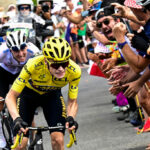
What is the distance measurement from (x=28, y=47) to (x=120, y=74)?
2.35 meters

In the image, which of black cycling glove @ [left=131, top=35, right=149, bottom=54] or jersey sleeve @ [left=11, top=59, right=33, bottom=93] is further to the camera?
jersey sleeve @ [left=11, top=59, right=33, bottom=93]

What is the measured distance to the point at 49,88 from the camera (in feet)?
25.2

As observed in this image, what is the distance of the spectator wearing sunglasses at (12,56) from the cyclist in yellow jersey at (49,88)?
117 centimetres

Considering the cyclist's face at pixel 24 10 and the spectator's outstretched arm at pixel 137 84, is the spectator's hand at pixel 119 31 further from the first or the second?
the cyclist's face at pixel 24 10

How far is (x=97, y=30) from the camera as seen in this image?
11.4 meters

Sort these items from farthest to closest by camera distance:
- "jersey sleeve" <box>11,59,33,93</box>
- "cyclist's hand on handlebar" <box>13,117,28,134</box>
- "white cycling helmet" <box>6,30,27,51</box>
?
"white cycling helmet" <box>6,30,27,51</box>, "jersey sleeve" <box>11,59,33,93</box>, "cyclist's hand on handlebar" <box>13,117,28,134</box>

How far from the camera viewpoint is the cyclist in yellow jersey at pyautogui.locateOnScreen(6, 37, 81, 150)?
22.8 ft

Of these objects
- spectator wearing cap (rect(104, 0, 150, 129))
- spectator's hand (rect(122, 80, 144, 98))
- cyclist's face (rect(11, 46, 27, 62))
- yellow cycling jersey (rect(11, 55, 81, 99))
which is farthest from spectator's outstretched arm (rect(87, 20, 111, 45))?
spectator wearing cap (rect(104, 0, 150, 129))

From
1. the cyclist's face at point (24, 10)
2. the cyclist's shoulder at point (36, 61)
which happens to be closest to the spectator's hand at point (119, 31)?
the cyclist's shoulder at point (36, 61)

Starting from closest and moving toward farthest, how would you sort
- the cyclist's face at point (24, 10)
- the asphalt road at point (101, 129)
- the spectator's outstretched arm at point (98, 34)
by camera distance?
1. the asphalt road at point (101, 129)
2. the spectator's outstretched arm at point (98, 34)
3. the cyclist's face at point (24, 10)

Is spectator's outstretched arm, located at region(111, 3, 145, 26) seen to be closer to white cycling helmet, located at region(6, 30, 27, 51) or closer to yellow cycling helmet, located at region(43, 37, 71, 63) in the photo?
yellow cycling helmet, located at region(43, 37, 71, 63)

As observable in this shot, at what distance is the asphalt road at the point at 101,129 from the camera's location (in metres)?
9.36

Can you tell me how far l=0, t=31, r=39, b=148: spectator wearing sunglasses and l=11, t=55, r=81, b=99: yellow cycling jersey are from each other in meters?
1.39

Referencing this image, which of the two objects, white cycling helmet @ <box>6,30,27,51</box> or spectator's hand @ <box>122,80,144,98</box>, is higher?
spectator's hand @ <box>122,80,144,98</box>
